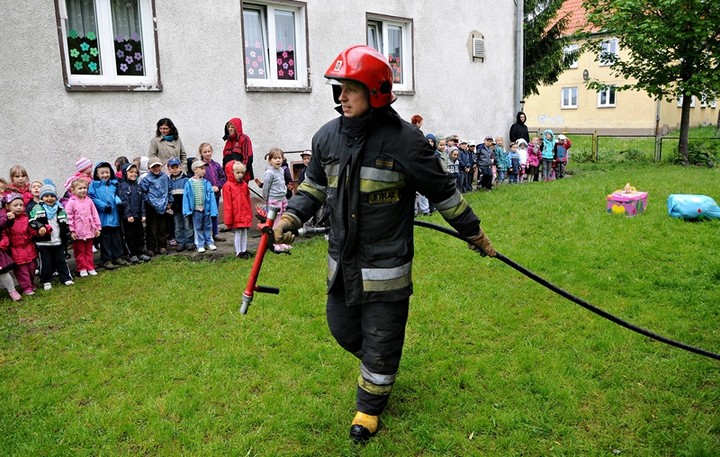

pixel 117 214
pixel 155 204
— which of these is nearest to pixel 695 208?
pixel 155 204

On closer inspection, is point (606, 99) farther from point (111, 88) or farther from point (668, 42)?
point (111, 88)

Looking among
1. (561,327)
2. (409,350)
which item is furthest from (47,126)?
(561,327)

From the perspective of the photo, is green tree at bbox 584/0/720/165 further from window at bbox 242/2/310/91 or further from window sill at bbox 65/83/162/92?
window sill at bbox 65/83/162/92

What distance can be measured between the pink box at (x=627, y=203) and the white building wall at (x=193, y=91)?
5.21 m

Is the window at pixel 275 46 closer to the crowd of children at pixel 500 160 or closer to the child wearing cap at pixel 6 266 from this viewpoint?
the crowd of children at pixel 500 160

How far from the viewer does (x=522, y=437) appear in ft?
12.5

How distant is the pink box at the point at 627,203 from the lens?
1023cm

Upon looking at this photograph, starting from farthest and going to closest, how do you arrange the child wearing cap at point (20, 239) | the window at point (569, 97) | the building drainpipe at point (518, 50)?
the window at point (569, 97), the building drainpipe at point (518, 50), the child wearing cap at point (20, 239)

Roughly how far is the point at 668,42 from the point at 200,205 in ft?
49.7

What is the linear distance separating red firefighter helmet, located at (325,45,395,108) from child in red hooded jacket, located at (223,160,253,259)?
5273 millimetres

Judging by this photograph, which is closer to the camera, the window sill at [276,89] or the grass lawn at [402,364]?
the grass lawn at [402,364]

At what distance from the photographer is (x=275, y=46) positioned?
11.3 meters

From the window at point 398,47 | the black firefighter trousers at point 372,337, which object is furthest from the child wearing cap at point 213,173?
the black firefighter trousers at point 372,337

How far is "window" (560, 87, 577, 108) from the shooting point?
3931 cm
